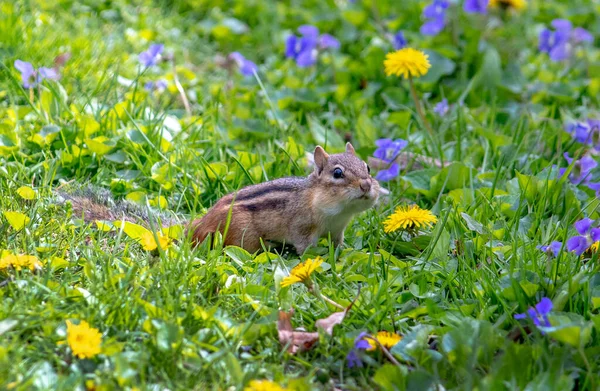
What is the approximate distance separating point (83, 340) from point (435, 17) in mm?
4407

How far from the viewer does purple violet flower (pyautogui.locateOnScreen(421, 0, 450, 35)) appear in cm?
639

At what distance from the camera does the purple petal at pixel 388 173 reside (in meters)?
4.63

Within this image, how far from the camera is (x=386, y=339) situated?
3.15 meters

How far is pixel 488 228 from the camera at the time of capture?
13.1 feet

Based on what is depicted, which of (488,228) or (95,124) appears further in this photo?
(95,124)

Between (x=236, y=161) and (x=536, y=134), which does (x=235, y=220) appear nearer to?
(x=236, y=161)

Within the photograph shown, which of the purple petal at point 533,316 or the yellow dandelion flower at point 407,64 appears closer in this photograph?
the purple petal at point 533,316

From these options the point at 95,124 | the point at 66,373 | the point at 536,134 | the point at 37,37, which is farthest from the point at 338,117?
the point at 66,373

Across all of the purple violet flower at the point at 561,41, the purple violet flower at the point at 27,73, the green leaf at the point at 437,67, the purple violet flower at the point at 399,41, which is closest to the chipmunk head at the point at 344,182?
the purple violet flower at the point at 27,73

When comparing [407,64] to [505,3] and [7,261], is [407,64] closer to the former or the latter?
[505,3]

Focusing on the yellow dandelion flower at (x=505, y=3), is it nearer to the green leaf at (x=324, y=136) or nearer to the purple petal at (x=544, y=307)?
the green leaf at (x=324, y=136)

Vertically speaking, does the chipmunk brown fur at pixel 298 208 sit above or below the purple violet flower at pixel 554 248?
below

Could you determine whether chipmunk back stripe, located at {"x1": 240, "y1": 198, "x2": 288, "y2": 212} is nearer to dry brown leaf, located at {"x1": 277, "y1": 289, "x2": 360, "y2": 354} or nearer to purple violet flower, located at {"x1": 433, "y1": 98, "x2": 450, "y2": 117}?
dry brown leaf, located at {"x1": 277, "y1": 289, "x2": 360, "y2": 354}

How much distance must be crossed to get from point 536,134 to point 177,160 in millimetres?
2295
